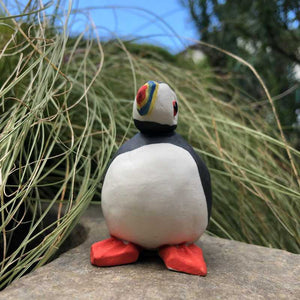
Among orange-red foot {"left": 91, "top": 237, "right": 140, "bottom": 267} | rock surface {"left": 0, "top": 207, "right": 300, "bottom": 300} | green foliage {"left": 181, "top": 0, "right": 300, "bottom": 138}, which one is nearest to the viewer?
rock surface {"left": 0, "top": 207, "right": 300, "bottom": 300}

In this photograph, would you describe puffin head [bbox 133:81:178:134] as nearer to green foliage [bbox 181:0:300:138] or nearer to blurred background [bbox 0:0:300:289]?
blurred background [bbox 0:0:300:289]

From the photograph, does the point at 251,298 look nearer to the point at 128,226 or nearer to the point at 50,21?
the point at 128,226

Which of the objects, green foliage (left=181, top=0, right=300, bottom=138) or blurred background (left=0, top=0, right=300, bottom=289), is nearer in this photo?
blurred background (left=0, top=0, right=300, bottom=289)

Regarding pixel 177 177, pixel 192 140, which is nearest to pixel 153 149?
pixel 177 177

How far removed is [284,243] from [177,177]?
0.64 metres

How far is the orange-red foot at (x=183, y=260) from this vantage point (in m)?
0.79

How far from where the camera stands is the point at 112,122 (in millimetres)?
1121

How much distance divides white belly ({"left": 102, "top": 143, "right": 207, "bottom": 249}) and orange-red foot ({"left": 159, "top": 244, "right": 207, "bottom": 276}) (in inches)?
0.8

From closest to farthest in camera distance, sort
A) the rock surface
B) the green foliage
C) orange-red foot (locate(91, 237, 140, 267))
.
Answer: the rock surface, orange-red foot (locate(91, 237, 140, 267)), the green foliage

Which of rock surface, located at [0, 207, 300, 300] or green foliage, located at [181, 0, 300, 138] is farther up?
green foliage, located at [181, 0, 300, 138]

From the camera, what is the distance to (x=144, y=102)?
0.79 meters

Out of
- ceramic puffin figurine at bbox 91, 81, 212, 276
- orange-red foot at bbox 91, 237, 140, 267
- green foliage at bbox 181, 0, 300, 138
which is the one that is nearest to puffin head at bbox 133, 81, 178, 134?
ceramic puffin figurine at bbox 91, 81, 212, 276

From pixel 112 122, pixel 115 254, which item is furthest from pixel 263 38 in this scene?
pixel 115 254

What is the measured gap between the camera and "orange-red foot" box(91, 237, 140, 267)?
820 mm
